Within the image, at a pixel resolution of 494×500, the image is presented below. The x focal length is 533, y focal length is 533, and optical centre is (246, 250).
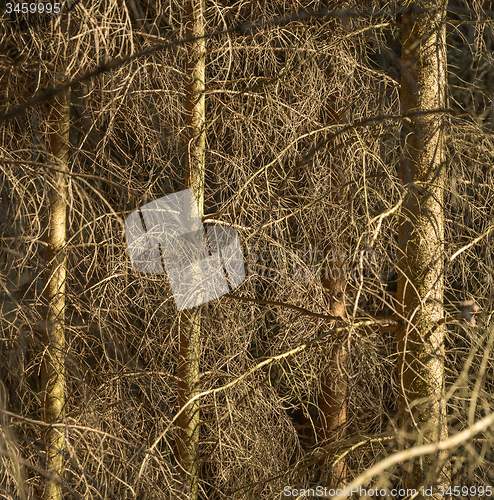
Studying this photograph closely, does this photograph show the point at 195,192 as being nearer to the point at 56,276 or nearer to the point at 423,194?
the point at 56,276

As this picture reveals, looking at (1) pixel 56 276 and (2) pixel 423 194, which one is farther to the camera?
(1) pixel 56 276

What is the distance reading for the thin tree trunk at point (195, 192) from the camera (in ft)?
12.0

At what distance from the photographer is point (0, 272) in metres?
3.25

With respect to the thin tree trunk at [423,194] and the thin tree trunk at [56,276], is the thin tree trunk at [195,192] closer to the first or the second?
the thin tree trunk at [56,276]

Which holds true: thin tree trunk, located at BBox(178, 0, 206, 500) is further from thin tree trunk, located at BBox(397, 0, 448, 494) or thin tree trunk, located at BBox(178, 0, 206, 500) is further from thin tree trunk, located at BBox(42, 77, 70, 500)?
thin tree trunk, located at BBox(397, 0, 448, 494)

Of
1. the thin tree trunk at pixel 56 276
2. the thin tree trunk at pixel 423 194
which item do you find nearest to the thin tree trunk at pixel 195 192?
the thin tree trunk at pixel 56 276

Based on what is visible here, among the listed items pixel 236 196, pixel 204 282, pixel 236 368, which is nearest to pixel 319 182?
pixel 236 196

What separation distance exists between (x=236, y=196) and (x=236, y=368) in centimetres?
136

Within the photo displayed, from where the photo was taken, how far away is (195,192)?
383cm

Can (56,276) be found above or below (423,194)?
below

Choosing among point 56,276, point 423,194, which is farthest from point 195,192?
point 423,194

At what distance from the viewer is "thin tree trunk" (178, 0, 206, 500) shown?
3666 millimetres

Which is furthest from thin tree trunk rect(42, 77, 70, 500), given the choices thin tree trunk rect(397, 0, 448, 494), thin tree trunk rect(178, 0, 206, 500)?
thin tree trunk rect(397, 0, 448, 494)

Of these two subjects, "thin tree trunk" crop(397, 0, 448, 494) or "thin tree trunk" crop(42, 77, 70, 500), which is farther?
"thin tree trunk" crop(42, 77, 70, 500)
